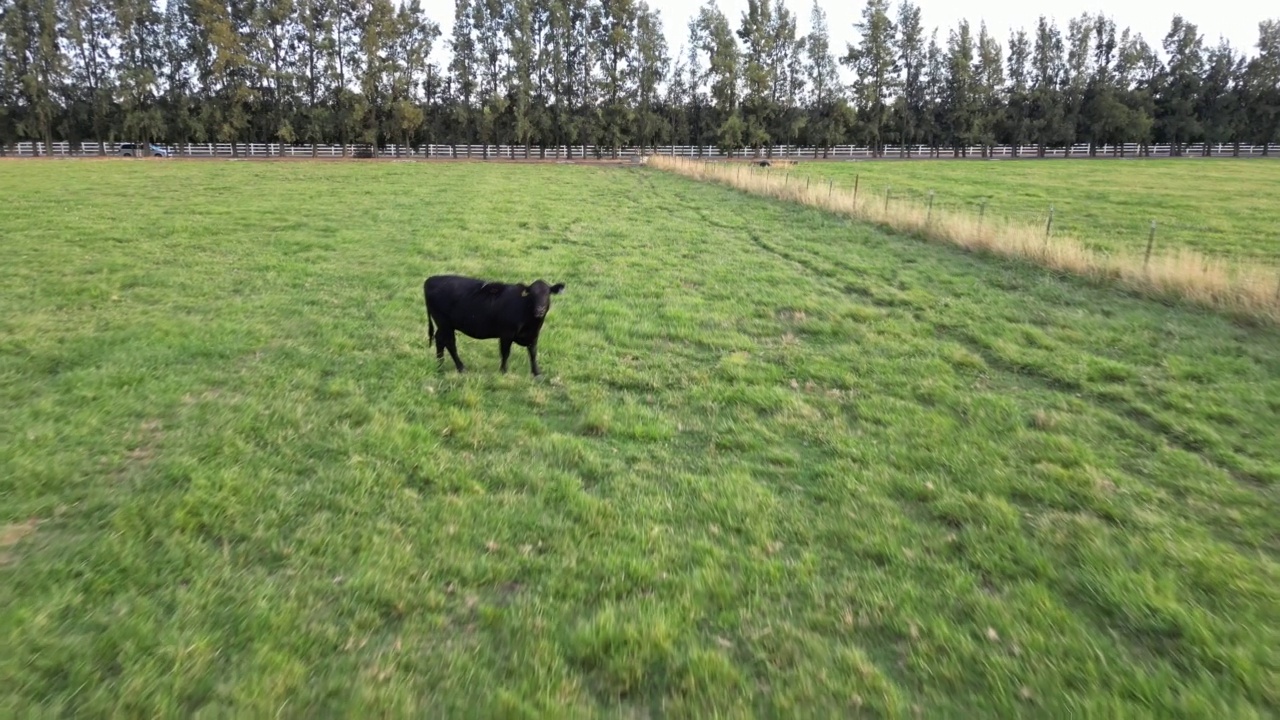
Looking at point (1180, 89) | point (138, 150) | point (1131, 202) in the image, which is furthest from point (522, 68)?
point (1180, 89)

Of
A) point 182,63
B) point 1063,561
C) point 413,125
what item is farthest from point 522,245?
point 182,63

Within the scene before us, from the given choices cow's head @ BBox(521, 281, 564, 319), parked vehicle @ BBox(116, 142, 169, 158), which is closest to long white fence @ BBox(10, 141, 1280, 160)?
parked vehicle @ BBox(116, 142, 169, 158)

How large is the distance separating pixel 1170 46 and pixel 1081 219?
9212 cm

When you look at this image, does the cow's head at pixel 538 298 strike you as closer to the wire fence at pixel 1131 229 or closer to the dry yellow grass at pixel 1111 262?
the dry yellow grass at pixel 1111 262

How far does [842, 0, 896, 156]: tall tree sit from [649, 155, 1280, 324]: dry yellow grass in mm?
66941

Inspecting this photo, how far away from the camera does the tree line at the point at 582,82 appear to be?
64188mm

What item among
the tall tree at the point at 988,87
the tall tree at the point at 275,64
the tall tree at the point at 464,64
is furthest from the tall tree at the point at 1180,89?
the tall tree at the point at 275,64

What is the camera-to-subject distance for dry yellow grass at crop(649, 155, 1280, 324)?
984 centimetres

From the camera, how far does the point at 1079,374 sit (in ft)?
25.2

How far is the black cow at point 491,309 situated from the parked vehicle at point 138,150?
235ft

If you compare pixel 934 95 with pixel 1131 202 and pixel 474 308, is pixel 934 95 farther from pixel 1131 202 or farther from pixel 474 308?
pixel 474 308

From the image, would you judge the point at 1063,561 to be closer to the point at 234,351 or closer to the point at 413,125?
the point at 234,351

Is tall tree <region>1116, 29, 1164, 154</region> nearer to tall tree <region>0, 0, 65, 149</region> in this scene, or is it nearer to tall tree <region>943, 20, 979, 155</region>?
tall tree <region>943, 20, 979, 155</region>

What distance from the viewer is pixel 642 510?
468 centimetres
